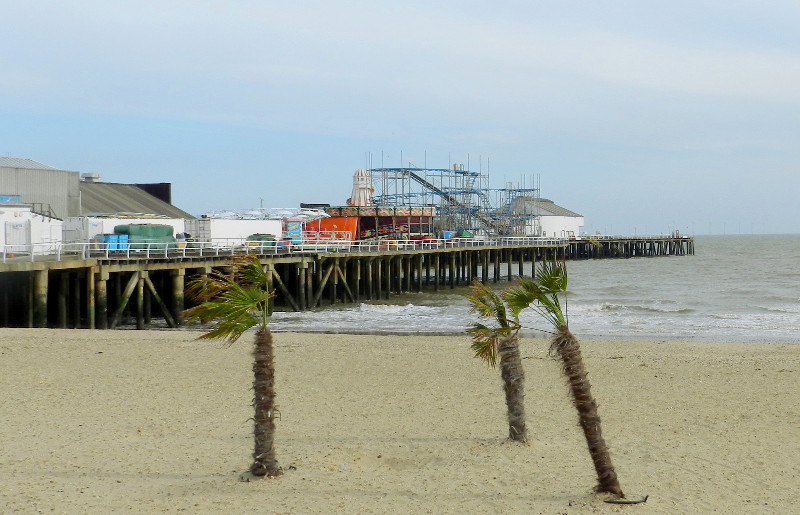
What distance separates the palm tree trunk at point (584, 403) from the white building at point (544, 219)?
75.2 meters

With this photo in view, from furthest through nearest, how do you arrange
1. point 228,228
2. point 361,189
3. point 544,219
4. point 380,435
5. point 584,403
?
point 544,219 < point 361,189 < point 228,228 < point 380,435 < point 584,403

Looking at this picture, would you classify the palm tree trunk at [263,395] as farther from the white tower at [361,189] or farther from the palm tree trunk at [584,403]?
the white tower at [361,189]

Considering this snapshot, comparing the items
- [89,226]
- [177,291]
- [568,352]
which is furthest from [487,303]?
[89,226]

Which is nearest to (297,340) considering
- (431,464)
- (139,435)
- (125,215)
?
(139,435)

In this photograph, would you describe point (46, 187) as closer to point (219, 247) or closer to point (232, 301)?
point (219, 247)

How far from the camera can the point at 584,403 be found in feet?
26.8

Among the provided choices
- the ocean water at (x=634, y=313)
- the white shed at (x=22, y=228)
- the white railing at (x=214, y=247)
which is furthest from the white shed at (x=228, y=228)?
the white shed at (x=22, y=228)

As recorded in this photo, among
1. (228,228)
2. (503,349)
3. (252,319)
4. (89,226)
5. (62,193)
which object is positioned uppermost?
(62,193)

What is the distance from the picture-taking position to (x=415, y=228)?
218ft

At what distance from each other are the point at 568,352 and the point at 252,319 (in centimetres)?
294

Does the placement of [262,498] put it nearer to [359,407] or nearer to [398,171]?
[359,407]

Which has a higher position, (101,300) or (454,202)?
(454,202)

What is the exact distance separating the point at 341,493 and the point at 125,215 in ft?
106

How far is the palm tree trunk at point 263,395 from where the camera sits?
859 centimetres
